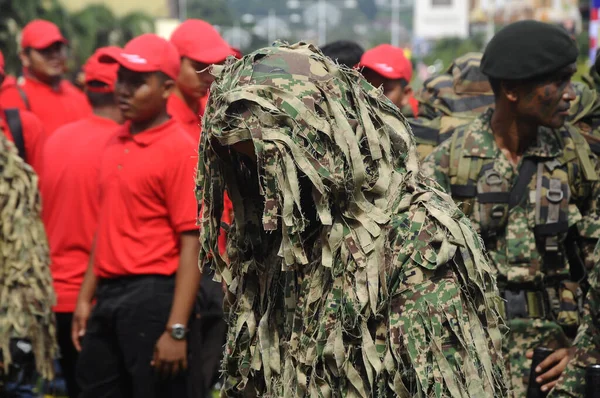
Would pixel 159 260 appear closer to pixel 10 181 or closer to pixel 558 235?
pixel 10 181

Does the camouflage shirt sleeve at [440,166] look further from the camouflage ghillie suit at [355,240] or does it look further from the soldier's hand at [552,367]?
the camouflage ghillie suit at [355,240]

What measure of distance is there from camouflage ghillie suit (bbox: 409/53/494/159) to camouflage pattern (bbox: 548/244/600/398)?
1301 millimetres

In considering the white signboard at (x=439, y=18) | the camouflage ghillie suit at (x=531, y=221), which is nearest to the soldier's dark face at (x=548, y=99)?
the camouflage ghillie suit at (x=531, y=221)

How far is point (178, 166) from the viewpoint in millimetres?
5613

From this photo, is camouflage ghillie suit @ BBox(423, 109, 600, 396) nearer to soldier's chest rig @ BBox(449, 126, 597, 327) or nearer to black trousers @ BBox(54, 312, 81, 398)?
soldier's chest rig @ BBox(449, 126, 597, 327)

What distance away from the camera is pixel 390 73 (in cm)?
751

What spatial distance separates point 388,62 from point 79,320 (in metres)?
2.78

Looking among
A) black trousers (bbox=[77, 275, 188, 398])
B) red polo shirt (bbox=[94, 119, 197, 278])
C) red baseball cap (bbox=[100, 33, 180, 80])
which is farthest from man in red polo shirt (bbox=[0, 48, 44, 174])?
black trousers (bbox=[77, 275, 188, 398])

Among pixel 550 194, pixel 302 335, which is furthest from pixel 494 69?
pixel 302 335

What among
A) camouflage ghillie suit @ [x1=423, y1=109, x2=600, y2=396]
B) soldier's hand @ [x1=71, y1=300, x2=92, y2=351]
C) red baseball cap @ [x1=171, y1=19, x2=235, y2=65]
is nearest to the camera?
camouflage ghillie suit @ [x1=423, y1=109, x2=600, y2=396]

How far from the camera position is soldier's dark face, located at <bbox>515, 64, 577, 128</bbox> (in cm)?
482

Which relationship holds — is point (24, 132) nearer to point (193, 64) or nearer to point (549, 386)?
point (193, 64)

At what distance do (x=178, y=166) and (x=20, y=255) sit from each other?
93 cm

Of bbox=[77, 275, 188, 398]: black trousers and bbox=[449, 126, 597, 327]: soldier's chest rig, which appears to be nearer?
bbox=[449, 126, 597, 327]: soldier's chest rig
